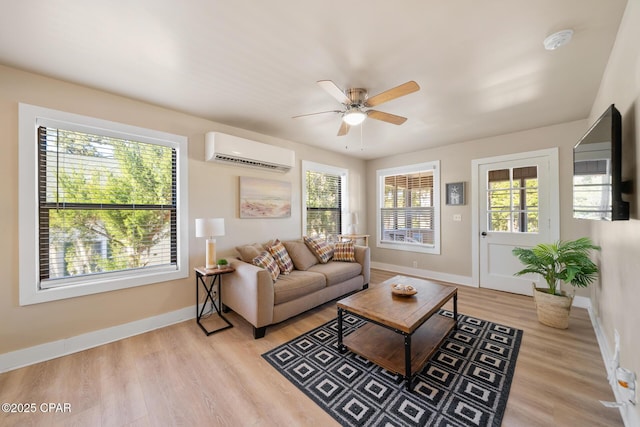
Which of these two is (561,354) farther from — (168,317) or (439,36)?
(168,317)

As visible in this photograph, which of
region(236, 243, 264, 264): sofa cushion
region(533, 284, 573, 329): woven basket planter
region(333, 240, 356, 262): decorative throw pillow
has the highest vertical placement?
region(236, 243, 264, 264): sofa cushion

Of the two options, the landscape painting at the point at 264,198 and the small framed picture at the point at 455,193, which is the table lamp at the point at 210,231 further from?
the small framed picture at the point at 455,193

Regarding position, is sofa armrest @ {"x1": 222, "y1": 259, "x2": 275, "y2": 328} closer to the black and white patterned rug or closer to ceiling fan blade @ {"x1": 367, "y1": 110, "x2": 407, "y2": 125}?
the black and white patterned rug

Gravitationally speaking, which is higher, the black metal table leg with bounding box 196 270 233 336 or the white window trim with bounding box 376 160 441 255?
the white window trim with bounding box 376 160 441 255

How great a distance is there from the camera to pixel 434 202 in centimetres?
444

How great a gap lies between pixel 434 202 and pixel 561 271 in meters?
2.09

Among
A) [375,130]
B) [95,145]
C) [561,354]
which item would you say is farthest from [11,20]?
[561,354]

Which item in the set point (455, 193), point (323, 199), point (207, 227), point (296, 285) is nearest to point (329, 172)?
point (323, 199)

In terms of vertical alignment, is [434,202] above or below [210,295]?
above

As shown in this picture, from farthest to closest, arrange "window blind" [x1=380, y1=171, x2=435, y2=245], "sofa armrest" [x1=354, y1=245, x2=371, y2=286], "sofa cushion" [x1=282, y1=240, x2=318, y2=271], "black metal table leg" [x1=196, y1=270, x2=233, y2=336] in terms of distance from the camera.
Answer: "window blind" [x1=380, y1=171, x2=435, y2=245] → "sofa armrest" [x1=354, y1=245, x2=371, y2=286] → "sofa cushion" [x1=282, y1=240, x2=318, y2=271] → "black metal table leg" [x1=196, y1=270, x2=233, y2=336]

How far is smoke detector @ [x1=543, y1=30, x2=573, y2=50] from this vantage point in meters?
1.57

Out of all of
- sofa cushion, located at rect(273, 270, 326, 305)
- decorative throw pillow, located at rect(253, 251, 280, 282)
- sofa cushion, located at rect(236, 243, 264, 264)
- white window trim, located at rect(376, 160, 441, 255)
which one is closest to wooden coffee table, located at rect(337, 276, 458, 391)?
sofa cushion, located at rect(273, 270, 326, 305)

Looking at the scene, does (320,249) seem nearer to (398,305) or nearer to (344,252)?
(344,252)

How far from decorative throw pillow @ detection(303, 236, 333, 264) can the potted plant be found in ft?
7.86
